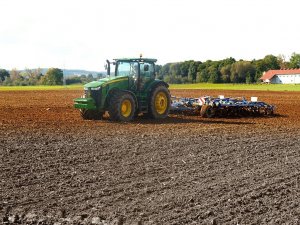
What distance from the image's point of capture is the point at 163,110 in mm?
20078

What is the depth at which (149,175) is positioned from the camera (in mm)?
9430

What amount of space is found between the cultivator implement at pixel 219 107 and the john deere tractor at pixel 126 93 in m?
1.72

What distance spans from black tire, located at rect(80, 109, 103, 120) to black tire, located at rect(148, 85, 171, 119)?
1.92 m

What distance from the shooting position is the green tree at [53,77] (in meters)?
101

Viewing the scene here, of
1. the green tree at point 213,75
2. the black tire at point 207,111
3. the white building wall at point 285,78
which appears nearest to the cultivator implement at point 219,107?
the black tire at point 207,111

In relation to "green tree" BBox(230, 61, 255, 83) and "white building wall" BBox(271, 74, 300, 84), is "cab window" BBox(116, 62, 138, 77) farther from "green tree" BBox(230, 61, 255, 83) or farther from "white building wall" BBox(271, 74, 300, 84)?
"white building wall" BBox(271, 74, 300, 84)

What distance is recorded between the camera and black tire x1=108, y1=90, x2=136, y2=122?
59.2 ft

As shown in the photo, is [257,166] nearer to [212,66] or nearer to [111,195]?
[111,195]

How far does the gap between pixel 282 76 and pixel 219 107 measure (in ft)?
357

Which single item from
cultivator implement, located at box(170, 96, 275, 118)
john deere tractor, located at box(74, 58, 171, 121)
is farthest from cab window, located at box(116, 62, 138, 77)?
cultivator implement, located at box(170, 96, 275, 118)

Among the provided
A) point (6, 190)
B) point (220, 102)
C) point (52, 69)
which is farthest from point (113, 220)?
point (52, 69)

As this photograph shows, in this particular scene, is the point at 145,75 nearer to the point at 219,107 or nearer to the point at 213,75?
the point at 219,107

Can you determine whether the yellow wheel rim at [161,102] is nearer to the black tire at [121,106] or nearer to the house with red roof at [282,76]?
the black tire at [121,106]

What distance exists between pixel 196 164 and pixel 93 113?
9.29 meters
